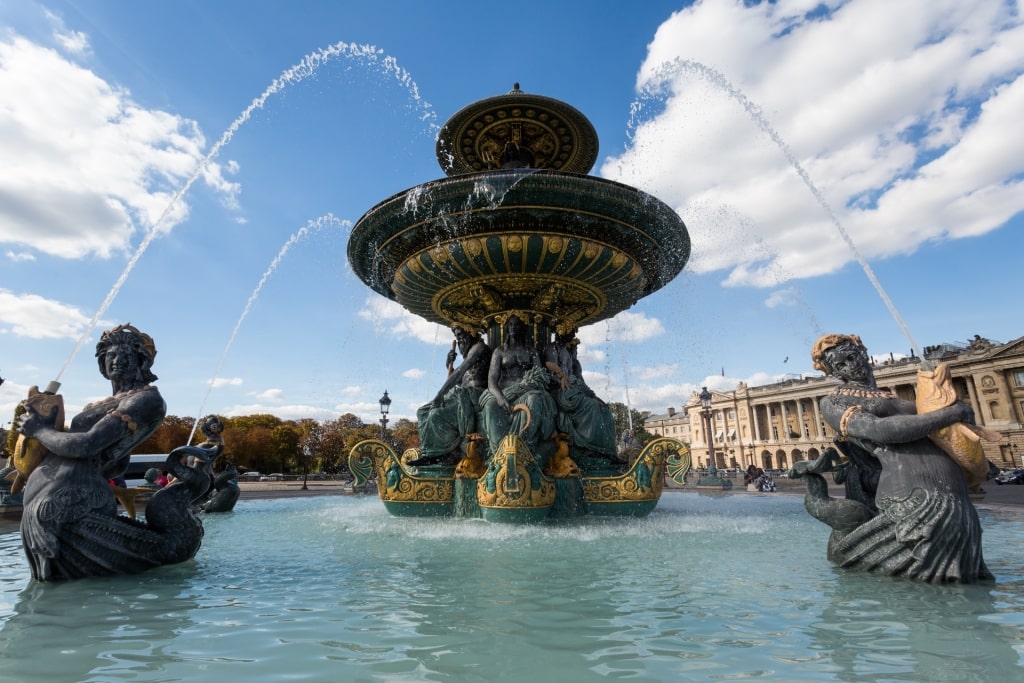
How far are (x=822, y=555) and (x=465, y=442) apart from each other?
17.3ft

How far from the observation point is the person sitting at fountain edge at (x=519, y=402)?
778cm

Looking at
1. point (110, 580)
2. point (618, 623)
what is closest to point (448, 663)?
point (618, 623)

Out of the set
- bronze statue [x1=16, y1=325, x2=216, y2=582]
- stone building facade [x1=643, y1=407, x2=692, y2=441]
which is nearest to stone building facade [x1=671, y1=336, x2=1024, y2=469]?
stone building facade [x1=643, y1=407, x2=692, y2=441]

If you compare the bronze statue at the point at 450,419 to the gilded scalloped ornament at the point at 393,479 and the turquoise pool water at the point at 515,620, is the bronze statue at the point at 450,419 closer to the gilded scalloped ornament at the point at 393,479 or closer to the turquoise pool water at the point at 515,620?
the gilded scalloped ornament at the point at 393,479

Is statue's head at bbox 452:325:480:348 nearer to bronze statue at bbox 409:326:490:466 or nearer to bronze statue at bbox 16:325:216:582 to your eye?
bronze statue at bbox 409:326:490:466

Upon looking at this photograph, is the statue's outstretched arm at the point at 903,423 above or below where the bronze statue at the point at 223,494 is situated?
above

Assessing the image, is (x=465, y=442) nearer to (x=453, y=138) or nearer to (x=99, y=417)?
(x=99, y=417)

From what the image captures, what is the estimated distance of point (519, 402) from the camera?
792 cm

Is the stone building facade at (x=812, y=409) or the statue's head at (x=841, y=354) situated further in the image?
the stone building facade at (x=812, y=409)

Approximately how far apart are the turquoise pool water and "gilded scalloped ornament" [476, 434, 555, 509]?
1.87 m

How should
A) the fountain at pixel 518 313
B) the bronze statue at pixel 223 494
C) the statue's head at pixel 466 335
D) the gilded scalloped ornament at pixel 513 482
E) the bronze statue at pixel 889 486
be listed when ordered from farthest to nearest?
the statue's head at pixel 466 335 → the bronze statue at pixel 223 494 → the fountain at pixel 518 313 → the gilded scalloped ornament at pixel 513 482 → the bronze statue at pixel 889 486

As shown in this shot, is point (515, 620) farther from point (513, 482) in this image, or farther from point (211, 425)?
point (211, 425)

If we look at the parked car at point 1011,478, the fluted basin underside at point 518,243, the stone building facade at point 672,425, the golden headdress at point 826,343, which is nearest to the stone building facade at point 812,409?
the stone building facade at point 672,425

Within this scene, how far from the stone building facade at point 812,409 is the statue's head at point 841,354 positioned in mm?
44949
